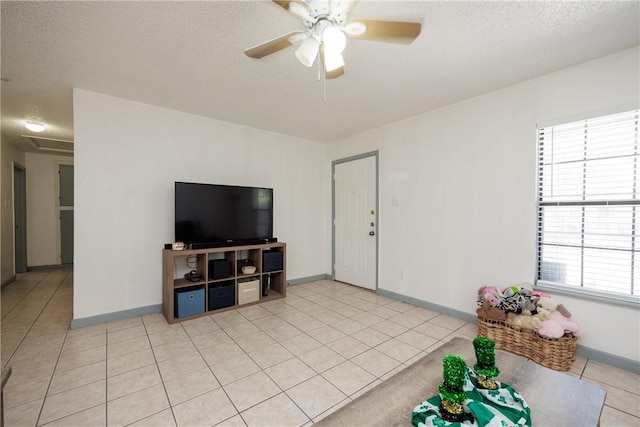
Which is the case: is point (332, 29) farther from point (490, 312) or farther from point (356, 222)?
point (356, 222)

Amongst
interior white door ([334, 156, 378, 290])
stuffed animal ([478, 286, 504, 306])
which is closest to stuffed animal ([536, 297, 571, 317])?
stuffed animal ([478, 286, 504, 306])

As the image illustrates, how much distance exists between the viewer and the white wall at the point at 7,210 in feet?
14.0

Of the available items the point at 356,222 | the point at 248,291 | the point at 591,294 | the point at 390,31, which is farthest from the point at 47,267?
the point at 591,294

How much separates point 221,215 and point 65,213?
4806 millimetres

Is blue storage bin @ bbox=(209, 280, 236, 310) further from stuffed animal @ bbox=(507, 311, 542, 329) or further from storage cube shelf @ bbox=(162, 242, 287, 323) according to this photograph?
stuffed animal @ bbox=(507, 311, 542, 329)

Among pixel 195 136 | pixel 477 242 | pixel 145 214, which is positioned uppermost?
pixel 195 136

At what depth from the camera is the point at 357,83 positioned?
104 inches

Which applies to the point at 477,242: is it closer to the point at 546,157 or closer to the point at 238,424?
the point at 546,157

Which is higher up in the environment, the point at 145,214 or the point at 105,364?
the point at 145,214

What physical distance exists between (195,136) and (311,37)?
2.50m

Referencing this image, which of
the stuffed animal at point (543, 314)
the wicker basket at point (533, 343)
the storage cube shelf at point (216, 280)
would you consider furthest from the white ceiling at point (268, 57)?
the wicker basket at point (533, 343)

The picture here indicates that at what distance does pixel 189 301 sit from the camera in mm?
3047

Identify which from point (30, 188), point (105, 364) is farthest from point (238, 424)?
point (30, 188)

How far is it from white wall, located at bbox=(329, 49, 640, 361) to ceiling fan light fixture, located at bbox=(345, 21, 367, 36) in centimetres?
204
